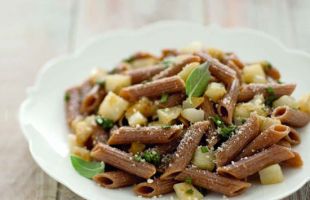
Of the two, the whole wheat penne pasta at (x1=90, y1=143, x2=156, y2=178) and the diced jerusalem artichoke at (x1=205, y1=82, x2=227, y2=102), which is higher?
the diced jerusalem artichoke at (x1=205, y1=82, x2=227, y2=102)

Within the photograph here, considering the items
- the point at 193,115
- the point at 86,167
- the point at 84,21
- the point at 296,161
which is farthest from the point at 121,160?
the point at 84,21

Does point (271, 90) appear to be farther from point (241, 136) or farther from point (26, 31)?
point (26, 31)

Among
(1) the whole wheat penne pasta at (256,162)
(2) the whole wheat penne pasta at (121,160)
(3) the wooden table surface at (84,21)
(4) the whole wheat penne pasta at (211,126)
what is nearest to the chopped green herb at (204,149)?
(4) the whole wheat penne pasta at (211,126)

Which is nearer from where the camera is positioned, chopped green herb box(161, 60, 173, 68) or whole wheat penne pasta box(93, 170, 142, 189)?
whole wheat penne pasta box(93, 170, 142, 189)

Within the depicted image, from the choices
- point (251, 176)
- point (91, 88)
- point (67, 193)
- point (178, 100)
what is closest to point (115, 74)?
point (91, 88)

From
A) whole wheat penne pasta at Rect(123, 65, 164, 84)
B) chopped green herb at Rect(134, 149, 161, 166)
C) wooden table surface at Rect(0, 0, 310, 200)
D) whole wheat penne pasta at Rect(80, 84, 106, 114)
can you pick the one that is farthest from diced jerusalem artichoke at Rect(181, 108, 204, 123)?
wooden table surface at Rect(0, 0, 310, 200)

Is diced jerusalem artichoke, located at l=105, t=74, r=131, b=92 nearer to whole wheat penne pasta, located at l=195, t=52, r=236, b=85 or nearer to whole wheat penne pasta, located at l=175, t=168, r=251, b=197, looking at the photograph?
whole wheat penne pasta, located at l=195, t=52, r=236, b=85
